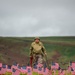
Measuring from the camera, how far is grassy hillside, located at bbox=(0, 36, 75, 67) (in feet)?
63.5

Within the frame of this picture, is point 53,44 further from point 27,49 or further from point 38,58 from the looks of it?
point 38,58

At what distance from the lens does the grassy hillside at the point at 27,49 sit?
19344 millimetres

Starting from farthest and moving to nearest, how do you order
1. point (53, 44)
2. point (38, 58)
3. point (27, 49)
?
point (53, 44) → point (27, 49) → point (38, 58)

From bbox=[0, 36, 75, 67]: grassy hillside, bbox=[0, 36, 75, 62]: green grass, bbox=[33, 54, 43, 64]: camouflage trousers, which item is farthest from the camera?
bbox=[0, 36, 75, 62]: green grass

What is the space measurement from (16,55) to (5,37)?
10.9 feet

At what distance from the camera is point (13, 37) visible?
76.1ft

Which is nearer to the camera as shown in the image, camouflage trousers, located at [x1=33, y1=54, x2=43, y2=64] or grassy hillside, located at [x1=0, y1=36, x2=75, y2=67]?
camouflage trousers, located at [x1=33, y1=54, x2=43, y2=64]

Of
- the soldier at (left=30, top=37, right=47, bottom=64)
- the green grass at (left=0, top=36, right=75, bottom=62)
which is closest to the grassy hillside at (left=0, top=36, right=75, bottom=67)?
the green grass at (left=0, top=36, right=75, bottom=62)

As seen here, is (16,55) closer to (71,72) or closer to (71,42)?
(71,42)

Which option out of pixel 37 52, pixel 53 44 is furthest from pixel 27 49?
pixel 37 52

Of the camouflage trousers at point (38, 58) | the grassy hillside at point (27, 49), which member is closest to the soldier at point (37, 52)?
the camouflage trousers at point (38, 58)

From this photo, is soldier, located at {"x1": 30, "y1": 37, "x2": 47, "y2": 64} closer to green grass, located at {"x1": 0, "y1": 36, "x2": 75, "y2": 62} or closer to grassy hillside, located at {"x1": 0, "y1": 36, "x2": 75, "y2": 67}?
grassy hillside, located at {"x1": 0, "y1": 36, "x2": 75, "y2": 67}

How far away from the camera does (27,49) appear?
2072 cm

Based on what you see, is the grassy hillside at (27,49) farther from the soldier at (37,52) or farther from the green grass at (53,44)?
the soldier at (37,52)
